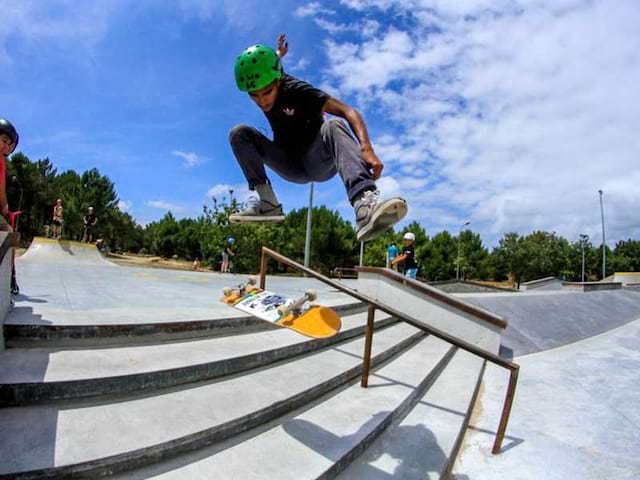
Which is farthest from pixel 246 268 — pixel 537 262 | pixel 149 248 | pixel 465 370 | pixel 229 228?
pixel 149 248

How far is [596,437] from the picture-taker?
373 centimetres

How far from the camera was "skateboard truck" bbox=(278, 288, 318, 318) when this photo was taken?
90.0 inches

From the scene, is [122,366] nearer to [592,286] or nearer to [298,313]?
[298,313]

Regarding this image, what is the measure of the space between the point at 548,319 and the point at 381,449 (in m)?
8.14

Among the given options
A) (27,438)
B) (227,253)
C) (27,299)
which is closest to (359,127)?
(27,438)

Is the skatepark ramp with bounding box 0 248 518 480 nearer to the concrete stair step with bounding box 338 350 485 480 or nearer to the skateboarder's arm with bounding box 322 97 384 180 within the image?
the concrete stair step with bounding box 338 350 485 480

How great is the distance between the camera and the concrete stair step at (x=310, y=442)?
2.03 meters

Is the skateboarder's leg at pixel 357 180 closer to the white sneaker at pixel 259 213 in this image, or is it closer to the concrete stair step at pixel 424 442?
the white sneaker at pixel 259 213

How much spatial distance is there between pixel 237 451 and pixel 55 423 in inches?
39.5

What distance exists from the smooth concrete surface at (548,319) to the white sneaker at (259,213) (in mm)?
5750

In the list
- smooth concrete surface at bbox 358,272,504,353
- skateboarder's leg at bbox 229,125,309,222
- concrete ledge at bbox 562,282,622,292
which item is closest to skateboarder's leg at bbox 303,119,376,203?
skateboarder's leg at bbox 229,125,309,222

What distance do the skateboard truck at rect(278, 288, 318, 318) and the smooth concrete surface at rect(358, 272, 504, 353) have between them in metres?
3.87

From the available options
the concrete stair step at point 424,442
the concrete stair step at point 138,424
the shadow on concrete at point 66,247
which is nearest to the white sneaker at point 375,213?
the concrete stair step at point 138,424

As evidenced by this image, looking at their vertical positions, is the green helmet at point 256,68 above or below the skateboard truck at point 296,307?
above
